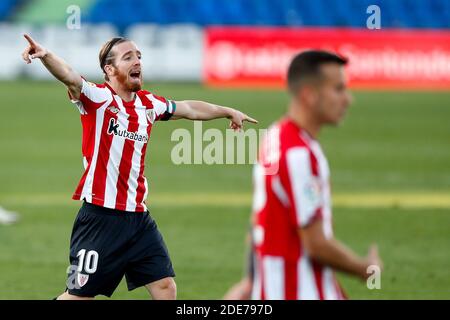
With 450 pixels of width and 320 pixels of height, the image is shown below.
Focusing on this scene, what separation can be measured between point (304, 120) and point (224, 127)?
690 inches

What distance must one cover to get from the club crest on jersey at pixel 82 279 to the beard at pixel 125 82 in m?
1.32

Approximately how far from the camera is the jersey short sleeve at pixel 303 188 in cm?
494

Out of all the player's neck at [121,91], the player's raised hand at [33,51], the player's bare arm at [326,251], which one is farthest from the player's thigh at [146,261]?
the player's bare arm at [326,251]

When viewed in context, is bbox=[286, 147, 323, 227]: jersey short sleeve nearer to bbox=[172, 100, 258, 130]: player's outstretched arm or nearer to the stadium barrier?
bbox=[172, 100, 258, 130]: player's outstretched arm

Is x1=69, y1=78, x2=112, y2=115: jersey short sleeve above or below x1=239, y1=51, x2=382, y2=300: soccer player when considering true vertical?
above

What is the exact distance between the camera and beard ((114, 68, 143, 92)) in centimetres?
718

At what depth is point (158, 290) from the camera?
723 centimetres

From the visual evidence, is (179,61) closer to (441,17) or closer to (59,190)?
A: (441,17)

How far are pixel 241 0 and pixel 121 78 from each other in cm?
2754

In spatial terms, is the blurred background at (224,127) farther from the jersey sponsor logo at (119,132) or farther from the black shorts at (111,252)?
the jersey sponsor logo at (119,132)

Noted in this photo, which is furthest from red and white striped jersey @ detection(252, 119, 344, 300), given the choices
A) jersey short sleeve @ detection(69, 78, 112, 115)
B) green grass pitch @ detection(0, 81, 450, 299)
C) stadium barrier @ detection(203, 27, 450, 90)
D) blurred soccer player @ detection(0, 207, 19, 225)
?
stadium barrier @ detection(203, 27, 450, 90)

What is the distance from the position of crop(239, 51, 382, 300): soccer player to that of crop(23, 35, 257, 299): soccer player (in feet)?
6.86

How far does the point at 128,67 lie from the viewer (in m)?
7.17
